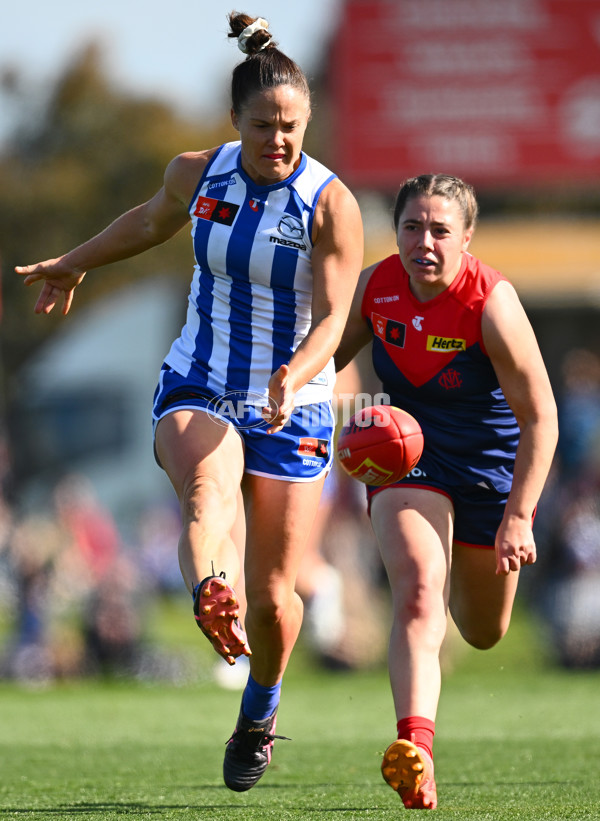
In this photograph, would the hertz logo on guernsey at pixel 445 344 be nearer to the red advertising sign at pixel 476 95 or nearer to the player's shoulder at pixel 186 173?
the player's shoulder at pixel 186 173

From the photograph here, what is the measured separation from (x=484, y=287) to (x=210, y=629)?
1669mm

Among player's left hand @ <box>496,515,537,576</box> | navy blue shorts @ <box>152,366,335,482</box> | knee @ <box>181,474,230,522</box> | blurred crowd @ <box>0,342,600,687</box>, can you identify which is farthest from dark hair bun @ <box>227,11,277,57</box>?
blurred crowd @ <box>0,342,600,687</box>

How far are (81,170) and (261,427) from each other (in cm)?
2740

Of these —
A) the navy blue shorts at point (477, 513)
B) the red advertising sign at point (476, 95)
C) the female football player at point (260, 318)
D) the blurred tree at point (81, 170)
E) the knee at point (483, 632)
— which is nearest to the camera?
the female football player at point (260, 318)

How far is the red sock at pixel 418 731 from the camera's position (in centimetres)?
429

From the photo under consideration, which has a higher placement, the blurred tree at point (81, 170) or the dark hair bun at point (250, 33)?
the dark hair bun at point (250, 33)

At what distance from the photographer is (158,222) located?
4852mm

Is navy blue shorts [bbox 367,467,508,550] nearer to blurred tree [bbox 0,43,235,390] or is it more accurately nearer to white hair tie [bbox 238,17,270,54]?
white hair tie [bbox 238,17,270,54]

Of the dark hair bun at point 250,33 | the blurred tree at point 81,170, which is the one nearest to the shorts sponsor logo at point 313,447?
the dark hair bun at point 250,33

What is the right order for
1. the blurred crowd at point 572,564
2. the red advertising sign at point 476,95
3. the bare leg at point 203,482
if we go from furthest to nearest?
1. the red advertising sign at point 476,95
2. the blurred crowd at point 572,564
3. the bare leg at point 203,482

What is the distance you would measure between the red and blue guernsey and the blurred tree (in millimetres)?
25490

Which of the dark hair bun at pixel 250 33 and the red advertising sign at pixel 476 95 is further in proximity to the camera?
the red advertising sign at pixel 476 95

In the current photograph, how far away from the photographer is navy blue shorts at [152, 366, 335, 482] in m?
A: 4.57

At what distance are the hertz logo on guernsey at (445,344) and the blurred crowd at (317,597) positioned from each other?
591cm
